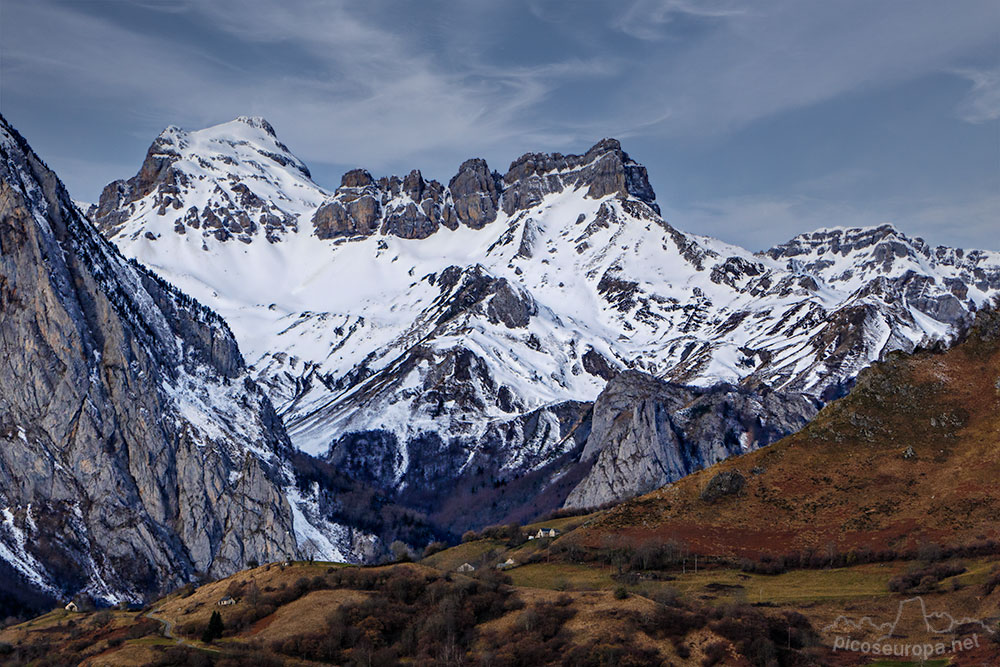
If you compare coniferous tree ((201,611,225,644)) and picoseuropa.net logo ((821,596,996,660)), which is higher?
coniferous tree ((201,611,225,644))

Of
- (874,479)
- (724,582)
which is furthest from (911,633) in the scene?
(874,479)

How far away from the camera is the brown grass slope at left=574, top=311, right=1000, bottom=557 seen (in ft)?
350

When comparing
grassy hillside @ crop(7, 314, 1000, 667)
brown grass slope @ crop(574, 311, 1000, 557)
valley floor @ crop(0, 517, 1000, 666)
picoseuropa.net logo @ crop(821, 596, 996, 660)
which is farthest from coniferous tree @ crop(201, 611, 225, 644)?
picoseuropa.net logo @ crop(821, 596, 996, 660)

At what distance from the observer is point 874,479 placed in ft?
375

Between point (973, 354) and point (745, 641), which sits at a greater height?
point (973, 354)

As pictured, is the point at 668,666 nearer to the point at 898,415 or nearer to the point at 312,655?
the point at 312,655

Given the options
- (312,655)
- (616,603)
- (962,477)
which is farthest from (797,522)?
(312,655)

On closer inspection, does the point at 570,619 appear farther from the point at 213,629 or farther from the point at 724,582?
the point at 213,629

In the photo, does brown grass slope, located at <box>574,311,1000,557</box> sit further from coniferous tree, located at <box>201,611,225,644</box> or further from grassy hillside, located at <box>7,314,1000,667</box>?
coniferous tree, located at <box>201,611,225,644</box>

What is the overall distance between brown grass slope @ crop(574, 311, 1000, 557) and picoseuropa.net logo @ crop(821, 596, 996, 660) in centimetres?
1794

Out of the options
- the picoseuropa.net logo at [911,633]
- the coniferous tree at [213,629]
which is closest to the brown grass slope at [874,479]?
the picoseuropa.net logo at [911,633]

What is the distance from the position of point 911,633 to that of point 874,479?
35.1m

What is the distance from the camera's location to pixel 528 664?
257 ft

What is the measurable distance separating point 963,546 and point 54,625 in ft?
312
